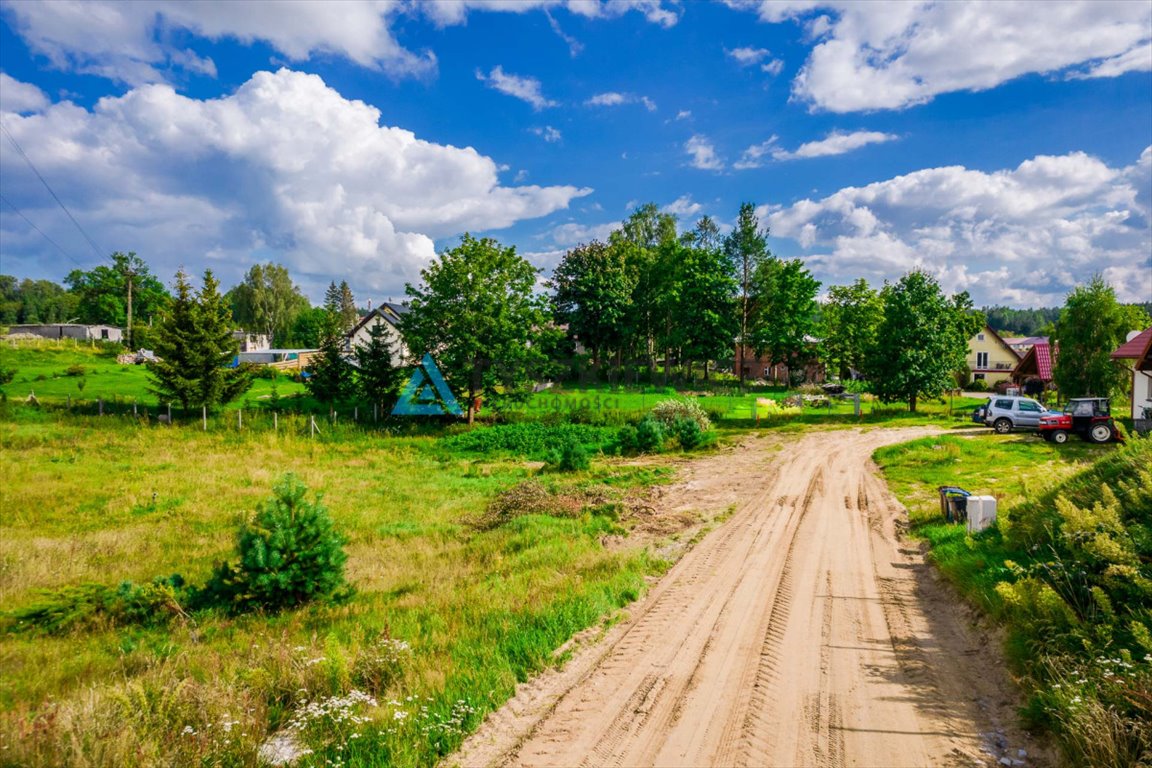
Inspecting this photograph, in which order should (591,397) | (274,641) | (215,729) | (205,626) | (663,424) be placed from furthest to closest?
(591,397)
(663,424)
(205,626)
(274,641)
(215,729)

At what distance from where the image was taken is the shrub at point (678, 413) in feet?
91.8

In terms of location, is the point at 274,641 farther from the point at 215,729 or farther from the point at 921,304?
the point at 921,304

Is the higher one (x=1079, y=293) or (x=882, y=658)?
(x=1079, y=293)

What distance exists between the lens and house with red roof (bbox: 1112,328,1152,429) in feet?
80.6

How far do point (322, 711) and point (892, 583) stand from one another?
940 cm

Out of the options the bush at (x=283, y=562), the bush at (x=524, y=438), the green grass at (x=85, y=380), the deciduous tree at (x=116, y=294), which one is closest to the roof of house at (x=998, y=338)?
the bush at (x=524, y=438)

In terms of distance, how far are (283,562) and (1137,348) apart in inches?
1422

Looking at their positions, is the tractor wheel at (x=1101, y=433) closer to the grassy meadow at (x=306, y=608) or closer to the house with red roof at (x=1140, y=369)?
the house with red roof at (x=1140, y=369)

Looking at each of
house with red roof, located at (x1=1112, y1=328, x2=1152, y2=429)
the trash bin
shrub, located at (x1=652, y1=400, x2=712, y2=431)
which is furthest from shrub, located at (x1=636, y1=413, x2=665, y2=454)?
house with red roof, located at (x1=1112, y1=328, x2=1152, y2=429)

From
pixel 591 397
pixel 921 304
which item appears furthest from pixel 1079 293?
pixel 591 397

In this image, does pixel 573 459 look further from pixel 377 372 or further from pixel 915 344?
pixel 915 344

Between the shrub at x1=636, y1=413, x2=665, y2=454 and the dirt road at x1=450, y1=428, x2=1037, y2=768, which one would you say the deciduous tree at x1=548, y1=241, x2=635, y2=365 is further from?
the dirt road at x1=450, y1=428, x2=1037, y2=768

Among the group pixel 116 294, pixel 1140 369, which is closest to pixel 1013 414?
pixel 1140 369

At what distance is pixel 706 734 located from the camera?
18.3 feet
